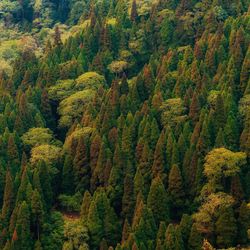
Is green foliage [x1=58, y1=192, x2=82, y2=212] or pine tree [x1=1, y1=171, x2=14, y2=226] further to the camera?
green foliage [x1=58, y1=192, x2=82, y2=212]

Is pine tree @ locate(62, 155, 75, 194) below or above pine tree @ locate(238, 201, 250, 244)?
below

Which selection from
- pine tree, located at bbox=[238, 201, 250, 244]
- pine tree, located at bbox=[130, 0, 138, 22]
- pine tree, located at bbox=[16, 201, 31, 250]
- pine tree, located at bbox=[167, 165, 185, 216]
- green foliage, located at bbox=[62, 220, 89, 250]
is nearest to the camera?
pine tree, located at bbox=[238, 201, 250, 244]

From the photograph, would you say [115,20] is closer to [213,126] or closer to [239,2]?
[239,2]

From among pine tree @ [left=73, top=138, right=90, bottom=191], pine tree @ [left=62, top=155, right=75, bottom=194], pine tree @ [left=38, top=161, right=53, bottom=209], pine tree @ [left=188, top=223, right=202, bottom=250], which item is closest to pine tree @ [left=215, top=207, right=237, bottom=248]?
pine tree @ [left=188, top=223, right=202, bottom=250]

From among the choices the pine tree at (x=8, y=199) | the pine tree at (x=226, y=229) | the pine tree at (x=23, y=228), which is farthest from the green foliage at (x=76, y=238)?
the pine tree at (x=226, y=229)

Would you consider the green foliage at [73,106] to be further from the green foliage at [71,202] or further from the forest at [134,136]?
the green foliage at [71,202]

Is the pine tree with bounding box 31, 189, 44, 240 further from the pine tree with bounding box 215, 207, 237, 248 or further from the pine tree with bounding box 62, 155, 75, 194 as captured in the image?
the pine tree with bounding box 215, 207, 237, 248

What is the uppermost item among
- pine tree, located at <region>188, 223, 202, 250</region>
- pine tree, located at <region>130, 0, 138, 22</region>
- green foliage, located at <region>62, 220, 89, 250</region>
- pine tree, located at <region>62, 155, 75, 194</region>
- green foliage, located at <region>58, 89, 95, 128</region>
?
pine tree, located at <region>130, 0, 138, 22</region>

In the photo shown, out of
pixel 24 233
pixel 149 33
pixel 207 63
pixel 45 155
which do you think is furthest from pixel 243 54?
pixel 24 233

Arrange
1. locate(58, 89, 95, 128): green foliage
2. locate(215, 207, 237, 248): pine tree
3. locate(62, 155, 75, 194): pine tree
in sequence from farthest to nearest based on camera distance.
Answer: locate(58, 89, 95, 128): green foliage → locate(62, 155, 75, 194): pine tree → locate(215, 207, 237, 248): pine tree
